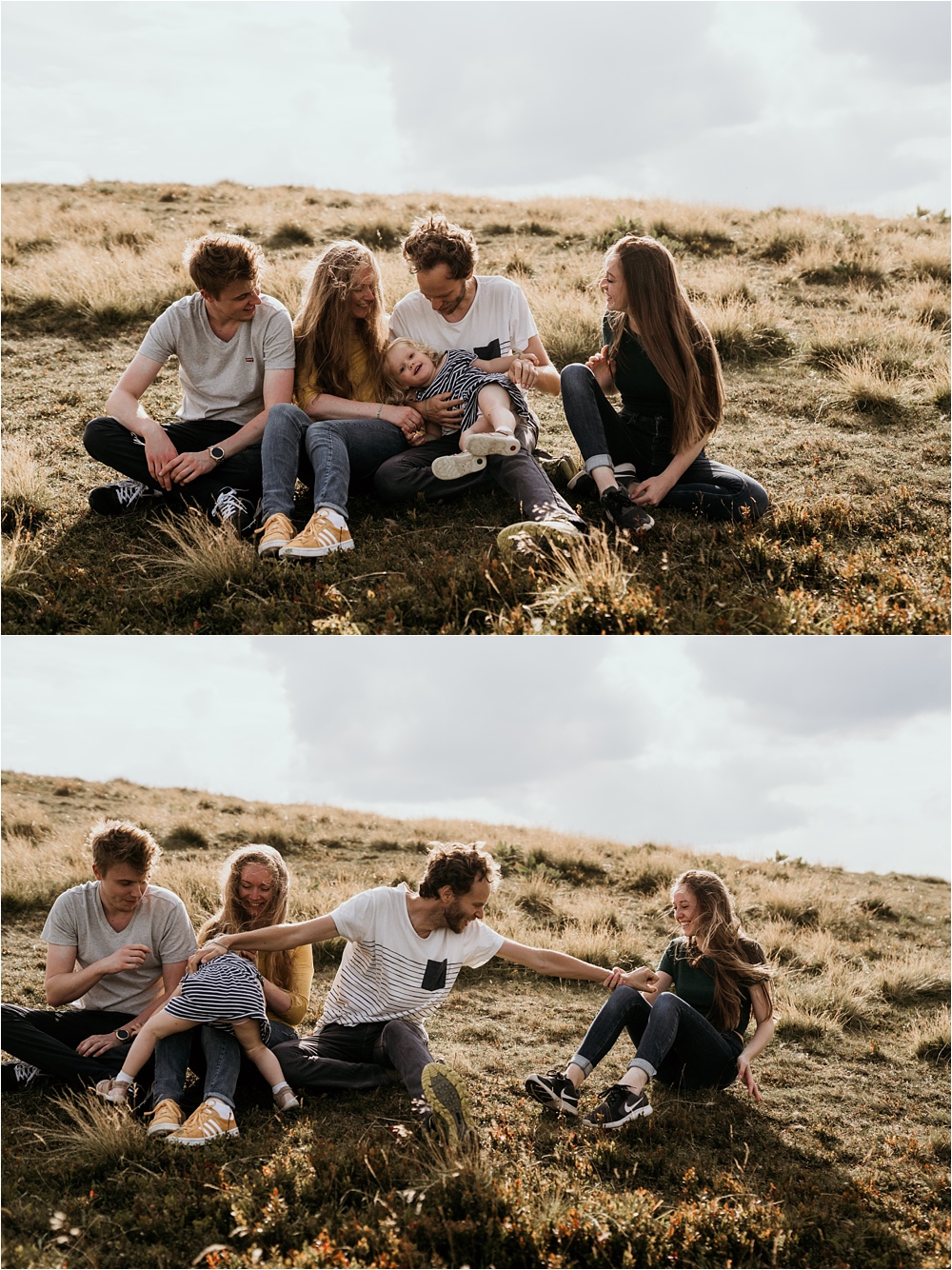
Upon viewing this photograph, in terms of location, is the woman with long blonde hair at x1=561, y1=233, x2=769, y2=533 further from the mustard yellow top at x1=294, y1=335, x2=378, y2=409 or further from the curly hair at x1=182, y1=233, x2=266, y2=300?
the curly hair at x1=182, y1=233, x2=266, y2=300

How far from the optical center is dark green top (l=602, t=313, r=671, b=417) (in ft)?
22.6

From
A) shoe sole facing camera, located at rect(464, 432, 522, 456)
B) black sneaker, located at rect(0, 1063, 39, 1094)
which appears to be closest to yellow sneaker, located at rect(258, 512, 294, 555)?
shoe sole facing camera, located at rect(464, 432, 522, 456)

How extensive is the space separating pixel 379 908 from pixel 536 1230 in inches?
73.0

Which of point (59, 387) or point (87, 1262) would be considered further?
point (59, 387)

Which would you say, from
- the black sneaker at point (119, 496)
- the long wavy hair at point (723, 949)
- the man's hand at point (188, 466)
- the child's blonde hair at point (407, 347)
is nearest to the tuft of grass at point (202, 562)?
the man's hand at point (188, 466)

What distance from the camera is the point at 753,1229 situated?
14.1 ft

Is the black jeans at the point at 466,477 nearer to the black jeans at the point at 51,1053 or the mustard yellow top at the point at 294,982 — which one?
the mustard yellow top at the point at 294,982

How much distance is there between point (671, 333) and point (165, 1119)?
19.2 ft

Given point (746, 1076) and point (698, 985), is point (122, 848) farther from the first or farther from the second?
point (746, 1076)

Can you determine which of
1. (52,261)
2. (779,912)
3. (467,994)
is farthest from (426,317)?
(52,261)

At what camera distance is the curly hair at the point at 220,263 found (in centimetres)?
635

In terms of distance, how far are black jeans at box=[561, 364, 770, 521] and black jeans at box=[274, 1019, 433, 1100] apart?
4097 millimetres

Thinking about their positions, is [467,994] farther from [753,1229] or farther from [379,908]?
[753,1229]

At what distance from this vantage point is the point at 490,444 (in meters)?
6.49
